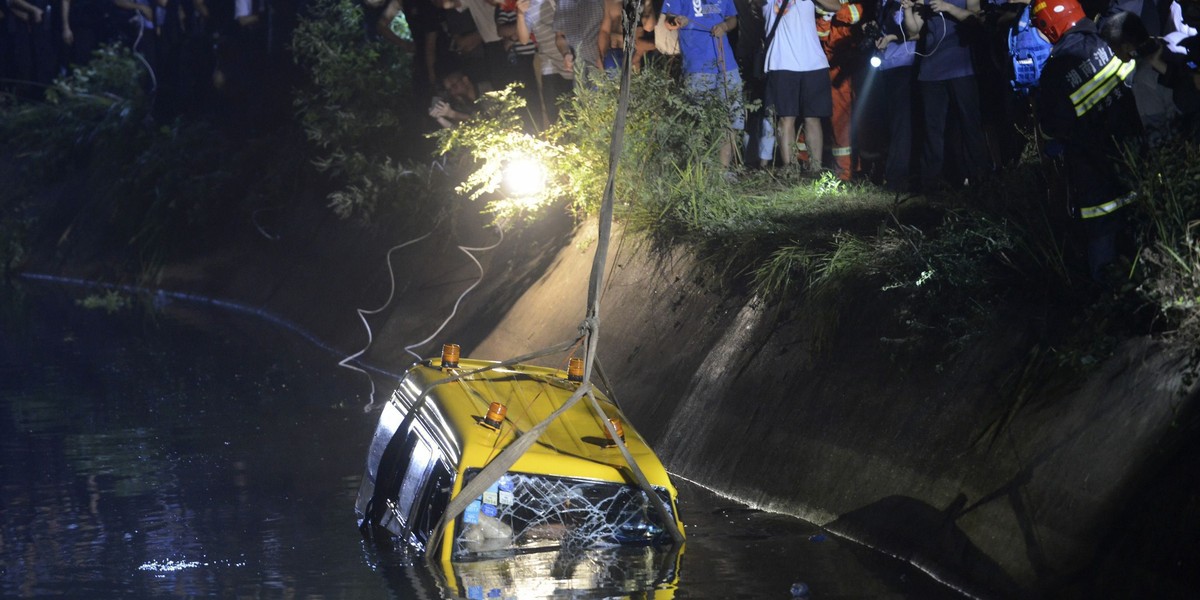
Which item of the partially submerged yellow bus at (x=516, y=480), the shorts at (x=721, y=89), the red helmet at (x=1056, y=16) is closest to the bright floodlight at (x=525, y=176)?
the shorts at (x=721, y=89)

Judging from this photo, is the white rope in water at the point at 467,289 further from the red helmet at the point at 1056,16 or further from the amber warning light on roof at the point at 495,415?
the amber warning light on roof at the point at 495,415

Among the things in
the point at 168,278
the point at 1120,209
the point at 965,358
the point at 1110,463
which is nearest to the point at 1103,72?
the point at 1120,209

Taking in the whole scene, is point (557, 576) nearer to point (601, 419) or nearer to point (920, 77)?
point (601, 419)

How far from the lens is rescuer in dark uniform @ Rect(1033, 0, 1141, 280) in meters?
9.15

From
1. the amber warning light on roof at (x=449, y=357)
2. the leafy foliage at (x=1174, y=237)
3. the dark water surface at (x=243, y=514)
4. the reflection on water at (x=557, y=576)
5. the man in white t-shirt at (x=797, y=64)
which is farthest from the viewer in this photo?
the man in white t-shirt at (x=797, y=64)

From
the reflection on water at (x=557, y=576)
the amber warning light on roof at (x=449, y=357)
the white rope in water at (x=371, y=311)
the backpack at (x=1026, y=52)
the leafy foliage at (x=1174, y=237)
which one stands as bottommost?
the white rope in water at (x=371, y=311)

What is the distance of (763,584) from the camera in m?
8.91

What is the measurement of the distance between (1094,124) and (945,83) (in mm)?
3635

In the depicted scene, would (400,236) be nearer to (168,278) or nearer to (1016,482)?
(168,278)

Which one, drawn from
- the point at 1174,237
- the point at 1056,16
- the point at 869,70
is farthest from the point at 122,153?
the point at 1174,237

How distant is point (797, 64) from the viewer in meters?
14.3

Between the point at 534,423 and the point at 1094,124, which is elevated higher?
the point at 1094,124

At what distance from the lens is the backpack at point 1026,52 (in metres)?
11.8

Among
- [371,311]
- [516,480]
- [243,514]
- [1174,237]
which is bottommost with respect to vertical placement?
[371,311]
